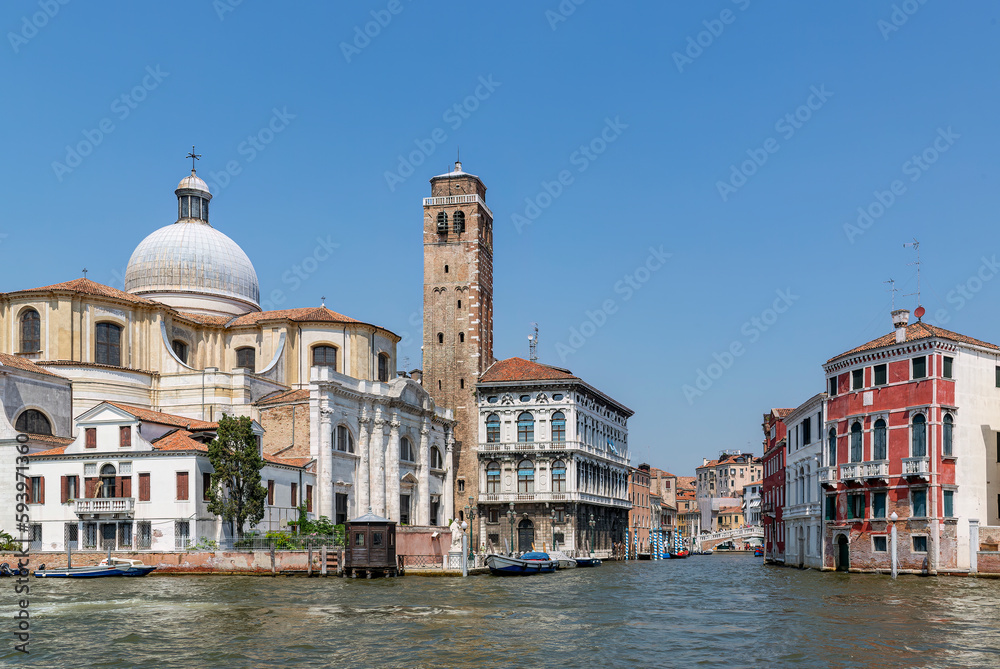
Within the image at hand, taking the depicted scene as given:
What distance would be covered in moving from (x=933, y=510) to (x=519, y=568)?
16829 millimetres

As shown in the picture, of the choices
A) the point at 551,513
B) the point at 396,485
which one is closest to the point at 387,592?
the point at 396,485

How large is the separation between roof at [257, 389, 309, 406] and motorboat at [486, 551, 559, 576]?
1301cm

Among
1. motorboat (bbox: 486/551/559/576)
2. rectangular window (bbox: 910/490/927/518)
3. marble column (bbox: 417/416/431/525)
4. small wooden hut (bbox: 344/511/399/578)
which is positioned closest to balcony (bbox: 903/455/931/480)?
rectangular window (bbox: 910/490/927/518)

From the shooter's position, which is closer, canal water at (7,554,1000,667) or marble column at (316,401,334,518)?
canal water at (7,554,1000,667)

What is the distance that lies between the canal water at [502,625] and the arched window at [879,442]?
6672 mm

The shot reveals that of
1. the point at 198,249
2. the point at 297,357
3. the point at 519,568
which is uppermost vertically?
the point at 198,249

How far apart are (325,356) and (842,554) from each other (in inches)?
1165

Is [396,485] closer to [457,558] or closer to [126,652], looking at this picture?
[457,558]

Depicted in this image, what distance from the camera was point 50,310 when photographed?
174 feet

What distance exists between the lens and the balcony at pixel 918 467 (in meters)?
41.5

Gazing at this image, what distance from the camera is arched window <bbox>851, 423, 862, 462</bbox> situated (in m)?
44.5

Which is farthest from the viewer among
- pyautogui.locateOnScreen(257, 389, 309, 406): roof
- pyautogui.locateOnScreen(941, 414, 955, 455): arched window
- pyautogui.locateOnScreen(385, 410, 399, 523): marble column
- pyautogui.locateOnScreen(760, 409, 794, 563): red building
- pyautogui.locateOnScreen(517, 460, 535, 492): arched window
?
pyautogui.locateOnScreen(517, 460, 535, 492): arched window

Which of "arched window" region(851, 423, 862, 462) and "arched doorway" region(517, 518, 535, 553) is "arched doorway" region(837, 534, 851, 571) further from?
"arched doorway" region(517, 518, 535, 553)

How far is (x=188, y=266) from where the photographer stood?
63.1 meters
